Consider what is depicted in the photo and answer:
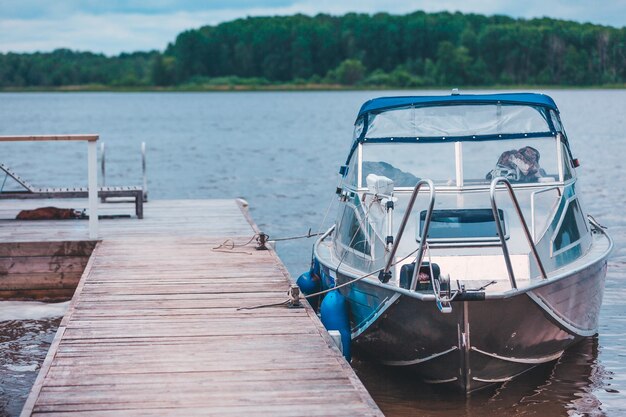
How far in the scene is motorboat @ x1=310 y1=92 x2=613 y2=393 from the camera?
8.48 m

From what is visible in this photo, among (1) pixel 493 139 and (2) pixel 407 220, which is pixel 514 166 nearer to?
(1) pixel 493 139

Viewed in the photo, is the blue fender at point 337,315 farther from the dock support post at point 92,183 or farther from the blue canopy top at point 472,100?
the dock support post at point 92,183

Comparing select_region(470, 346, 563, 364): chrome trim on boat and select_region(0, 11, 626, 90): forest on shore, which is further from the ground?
select_region(0, 11, 626, 90): forest on shore

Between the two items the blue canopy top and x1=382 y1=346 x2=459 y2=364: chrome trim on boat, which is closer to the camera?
x1=382 y1=346 x2=459 y2=364: chrome trim on boat

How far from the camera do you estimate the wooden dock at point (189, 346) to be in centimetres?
658

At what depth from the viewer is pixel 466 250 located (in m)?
9.12

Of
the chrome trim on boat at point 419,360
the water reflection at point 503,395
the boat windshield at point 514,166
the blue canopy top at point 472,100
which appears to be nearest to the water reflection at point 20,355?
the water reflection at point 503,395

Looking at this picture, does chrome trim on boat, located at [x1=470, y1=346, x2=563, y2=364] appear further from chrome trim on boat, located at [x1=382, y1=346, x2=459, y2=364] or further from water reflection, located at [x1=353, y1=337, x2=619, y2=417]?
water reflection, located at [x1=353, y1=337, x2=619, y2=417]

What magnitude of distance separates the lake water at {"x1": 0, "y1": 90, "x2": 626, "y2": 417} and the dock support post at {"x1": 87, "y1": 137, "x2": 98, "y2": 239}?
1.31 meters

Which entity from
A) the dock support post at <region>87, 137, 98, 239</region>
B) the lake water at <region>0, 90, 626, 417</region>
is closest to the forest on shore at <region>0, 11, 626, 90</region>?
the lake water at <region>0, 90, 626, 417</region>

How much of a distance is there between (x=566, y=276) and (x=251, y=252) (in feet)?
14.3

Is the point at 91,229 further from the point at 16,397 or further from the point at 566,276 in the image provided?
the point at 566,276

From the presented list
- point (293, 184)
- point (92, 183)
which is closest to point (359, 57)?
point (293, 184)

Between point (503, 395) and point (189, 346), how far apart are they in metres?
3.30
